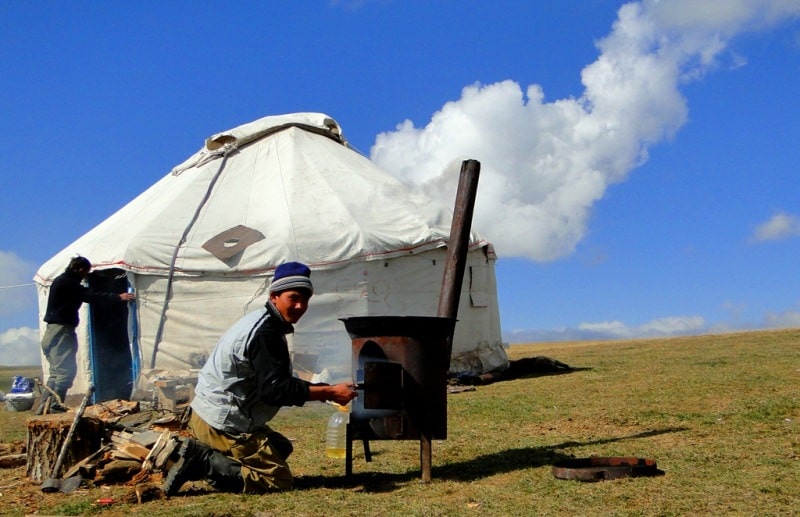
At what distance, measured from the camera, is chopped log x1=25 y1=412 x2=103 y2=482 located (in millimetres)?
5672

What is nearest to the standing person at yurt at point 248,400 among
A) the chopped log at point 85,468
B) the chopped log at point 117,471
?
the chopped log at point 117,471

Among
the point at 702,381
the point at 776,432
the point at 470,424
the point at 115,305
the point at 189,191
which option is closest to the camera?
the point at 776,432

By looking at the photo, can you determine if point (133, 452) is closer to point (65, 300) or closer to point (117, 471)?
point (117, 471)

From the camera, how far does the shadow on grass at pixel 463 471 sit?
519 cm

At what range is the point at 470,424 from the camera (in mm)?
7562

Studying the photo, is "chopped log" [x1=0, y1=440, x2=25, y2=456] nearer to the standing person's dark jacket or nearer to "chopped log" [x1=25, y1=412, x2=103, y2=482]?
"chopped log" [x1=25, y1=412, x2=103, y2=482]

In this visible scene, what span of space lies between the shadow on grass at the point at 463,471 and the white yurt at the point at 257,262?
5.19m

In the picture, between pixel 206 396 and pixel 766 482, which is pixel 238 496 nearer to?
pixel 206 396

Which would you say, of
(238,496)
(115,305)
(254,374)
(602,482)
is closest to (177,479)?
(238,496)

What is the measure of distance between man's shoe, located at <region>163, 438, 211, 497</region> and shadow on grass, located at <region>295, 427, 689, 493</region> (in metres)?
0.59

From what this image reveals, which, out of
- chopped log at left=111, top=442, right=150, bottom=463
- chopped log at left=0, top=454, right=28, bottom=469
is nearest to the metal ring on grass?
chopped log at left=111, top=442, right=150, bottom=463

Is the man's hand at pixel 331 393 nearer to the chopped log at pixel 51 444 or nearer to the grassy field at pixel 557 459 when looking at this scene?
the grassy field at pixel 557 459

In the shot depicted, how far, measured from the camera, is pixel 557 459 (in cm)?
567

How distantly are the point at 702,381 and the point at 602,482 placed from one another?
536cm
